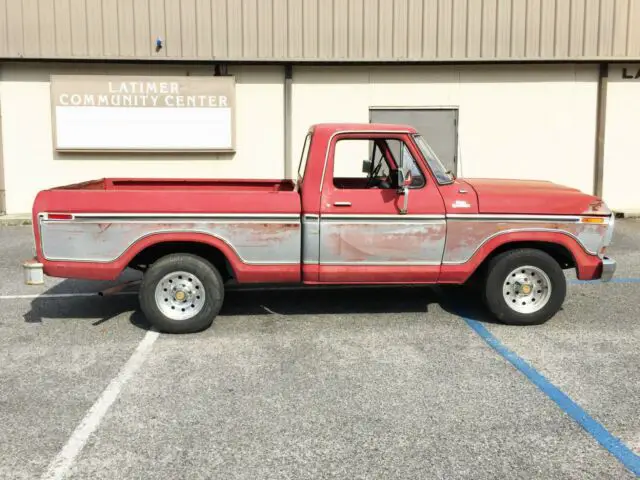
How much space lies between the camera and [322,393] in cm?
457

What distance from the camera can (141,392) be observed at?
4.60 m

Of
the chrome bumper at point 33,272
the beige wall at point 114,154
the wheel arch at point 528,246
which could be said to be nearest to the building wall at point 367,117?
the beige wall at point 114,154

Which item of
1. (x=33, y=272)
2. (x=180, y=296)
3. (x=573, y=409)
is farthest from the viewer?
(x=180, y=296)

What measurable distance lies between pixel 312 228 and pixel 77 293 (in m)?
3.47

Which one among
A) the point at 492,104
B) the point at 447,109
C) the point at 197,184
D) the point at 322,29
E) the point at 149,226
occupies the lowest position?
the point at 149,226

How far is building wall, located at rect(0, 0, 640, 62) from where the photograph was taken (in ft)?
43.0

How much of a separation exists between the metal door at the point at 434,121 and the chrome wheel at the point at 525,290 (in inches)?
312

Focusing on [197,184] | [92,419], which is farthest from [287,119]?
[92,419]

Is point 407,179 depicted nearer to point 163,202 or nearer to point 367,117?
point 163,202

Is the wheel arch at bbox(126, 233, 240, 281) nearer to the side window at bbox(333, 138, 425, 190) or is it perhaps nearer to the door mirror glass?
the side window at bbox(333, 138, 425, 190)

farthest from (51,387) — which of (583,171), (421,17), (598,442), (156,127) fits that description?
(583,171)

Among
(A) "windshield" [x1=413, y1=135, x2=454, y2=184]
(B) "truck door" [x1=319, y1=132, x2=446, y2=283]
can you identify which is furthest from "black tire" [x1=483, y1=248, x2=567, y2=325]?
(A) "windshield" [x1=413, y1=135, x2=454, y2=184]

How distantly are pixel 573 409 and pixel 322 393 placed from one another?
1.76 metres

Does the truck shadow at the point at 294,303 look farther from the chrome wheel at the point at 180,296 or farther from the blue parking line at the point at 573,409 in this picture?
the blue parking line at the point at 573,409
